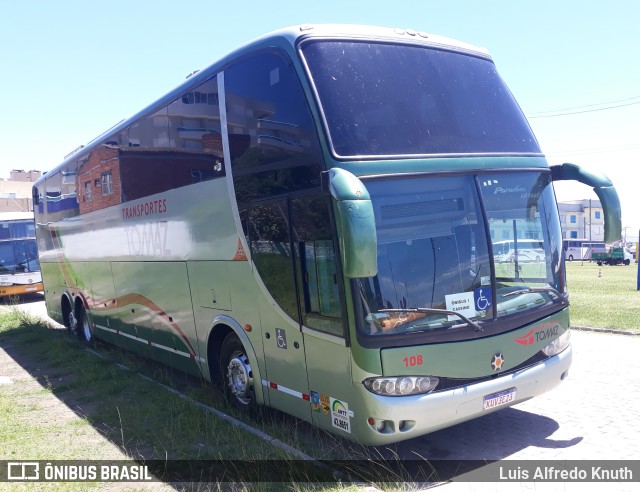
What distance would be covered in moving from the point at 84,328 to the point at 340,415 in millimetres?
9662

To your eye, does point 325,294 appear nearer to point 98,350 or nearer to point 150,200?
point 150,200

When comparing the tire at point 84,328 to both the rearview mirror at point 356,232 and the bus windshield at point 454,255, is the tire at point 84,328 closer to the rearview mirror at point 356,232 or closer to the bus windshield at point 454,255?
the bus windshield at point 454,255

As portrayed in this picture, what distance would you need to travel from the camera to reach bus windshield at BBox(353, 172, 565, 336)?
16.7ft

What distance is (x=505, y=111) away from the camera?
6344mm

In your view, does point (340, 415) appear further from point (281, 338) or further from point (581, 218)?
point (581, 218)

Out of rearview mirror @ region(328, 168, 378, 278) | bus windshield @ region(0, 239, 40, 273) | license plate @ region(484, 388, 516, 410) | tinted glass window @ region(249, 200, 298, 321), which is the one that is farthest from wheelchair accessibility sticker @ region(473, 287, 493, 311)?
bus windshield @ region(0, 239, 40, 273)

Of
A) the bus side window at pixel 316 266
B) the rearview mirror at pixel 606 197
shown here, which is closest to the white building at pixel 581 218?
the rearview mirror at pixel 606 197

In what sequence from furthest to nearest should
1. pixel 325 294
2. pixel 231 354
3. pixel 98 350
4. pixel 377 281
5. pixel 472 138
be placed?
pixel 98 350
pixel 231 354
pixel 472 138
pixel 325 294
pixel 377 281

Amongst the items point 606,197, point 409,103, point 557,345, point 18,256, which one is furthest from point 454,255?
point 18,256

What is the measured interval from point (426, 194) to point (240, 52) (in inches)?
112

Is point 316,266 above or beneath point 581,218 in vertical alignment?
above

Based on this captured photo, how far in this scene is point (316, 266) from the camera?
5.55m

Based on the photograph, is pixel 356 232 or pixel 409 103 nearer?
pixel 356 232

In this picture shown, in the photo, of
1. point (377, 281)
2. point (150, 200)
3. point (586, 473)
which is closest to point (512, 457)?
point (586, 473)
